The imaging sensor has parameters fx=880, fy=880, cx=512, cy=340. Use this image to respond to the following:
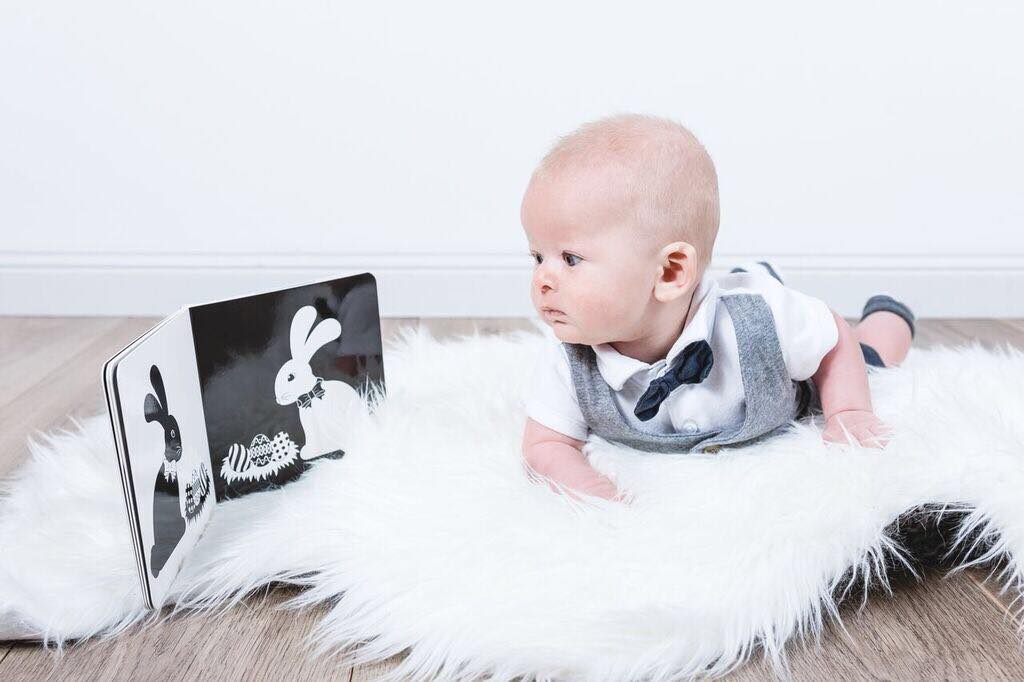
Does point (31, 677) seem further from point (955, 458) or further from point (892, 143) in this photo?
point (892, 143)

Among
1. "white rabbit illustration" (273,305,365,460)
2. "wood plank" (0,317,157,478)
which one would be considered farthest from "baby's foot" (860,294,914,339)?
"wood plank" (0,317,157,478)

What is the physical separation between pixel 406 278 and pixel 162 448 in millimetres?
1238

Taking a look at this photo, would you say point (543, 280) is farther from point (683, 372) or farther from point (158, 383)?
point (158, 383)

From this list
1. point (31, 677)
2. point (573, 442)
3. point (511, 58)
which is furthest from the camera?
point (511, 58)

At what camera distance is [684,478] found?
0.87m

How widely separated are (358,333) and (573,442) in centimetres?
29

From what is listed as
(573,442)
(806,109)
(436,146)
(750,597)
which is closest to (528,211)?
(573,442)

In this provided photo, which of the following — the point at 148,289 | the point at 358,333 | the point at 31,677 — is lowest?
the point at 148,289

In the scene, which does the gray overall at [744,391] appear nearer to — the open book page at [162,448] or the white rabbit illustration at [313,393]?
the white rabbit illustration at [313,393]

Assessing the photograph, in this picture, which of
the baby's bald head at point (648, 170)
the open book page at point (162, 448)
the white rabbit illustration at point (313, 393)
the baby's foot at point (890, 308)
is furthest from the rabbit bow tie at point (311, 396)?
the baby's foot at point (890, 308)

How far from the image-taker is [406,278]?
77.9 inches

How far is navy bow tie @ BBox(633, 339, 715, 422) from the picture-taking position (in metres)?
0.91

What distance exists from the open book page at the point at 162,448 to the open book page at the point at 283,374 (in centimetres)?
3

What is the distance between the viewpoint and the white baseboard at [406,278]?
6.45 ft
